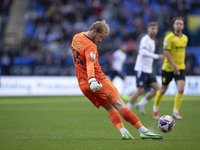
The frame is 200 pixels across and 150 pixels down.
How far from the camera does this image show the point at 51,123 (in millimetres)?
10125

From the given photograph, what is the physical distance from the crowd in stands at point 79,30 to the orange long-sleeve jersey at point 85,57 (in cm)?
1729

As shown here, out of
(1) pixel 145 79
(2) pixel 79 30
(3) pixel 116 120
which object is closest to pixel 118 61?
(2) pixel 79 30

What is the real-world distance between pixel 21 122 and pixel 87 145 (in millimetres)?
4108

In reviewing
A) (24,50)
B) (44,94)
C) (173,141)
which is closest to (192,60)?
(44,94)

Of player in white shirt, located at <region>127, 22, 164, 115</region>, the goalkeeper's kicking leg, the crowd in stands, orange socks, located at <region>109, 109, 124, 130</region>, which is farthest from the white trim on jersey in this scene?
the goalkeeper's kicking leg

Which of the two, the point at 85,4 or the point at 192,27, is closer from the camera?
the point at 192,27

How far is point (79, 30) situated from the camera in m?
28.9

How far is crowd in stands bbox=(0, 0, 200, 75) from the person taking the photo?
81.5 feet

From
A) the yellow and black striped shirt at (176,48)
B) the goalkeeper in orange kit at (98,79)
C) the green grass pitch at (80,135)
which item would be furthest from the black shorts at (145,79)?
the goalkeeper in orange kit at (98,79)

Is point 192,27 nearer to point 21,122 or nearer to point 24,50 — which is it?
point 24,50

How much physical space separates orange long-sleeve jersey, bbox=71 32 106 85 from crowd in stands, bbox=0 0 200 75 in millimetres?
17295

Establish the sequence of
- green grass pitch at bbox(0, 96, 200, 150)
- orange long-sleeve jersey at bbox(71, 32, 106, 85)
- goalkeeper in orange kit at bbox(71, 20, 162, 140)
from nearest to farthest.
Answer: green grass pitch at bbox(0, 96, 200, 150) < orange long-sleeve jersey at bbox(71, 32, 106, 85) < goalkeeper in orange kit at bbox(71, 20, 162, 140)

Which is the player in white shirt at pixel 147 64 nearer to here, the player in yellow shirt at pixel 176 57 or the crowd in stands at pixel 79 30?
the player in yellow shirt at pixel 176 57

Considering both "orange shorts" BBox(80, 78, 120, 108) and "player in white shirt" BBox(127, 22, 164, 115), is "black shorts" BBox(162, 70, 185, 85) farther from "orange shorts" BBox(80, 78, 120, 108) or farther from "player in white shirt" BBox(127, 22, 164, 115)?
"orange shorts" BBox(80, 78, 120, 108)
